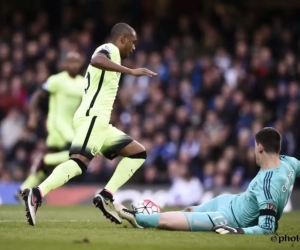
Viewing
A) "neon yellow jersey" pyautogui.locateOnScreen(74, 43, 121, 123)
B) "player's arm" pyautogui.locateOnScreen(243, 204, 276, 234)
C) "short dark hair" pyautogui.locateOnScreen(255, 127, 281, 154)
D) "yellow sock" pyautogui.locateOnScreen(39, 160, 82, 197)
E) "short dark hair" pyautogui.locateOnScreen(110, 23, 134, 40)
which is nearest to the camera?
"player's arm" pyautogui.locateOnScreen(243, 204, 276, 234)

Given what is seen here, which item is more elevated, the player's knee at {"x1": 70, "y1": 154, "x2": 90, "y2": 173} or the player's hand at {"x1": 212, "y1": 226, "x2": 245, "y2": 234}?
the player's knee at {"x1": 70, "y1": 154, "x2": 90, "y2": 173}

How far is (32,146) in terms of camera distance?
1942cm

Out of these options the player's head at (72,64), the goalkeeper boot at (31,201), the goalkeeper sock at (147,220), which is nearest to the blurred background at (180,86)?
the player's head at (72,64)

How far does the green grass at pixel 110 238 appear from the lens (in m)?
7.61

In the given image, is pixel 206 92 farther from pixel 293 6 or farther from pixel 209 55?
pixel 293 6

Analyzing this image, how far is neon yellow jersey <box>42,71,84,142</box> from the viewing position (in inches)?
587

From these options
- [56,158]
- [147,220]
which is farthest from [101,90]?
[56,158]

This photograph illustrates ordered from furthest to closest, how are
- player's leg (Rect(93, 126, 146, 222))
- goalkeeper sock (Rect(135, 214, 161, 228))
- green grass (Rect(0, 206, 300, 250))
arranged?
player's leg (Rect(93, 126, 146, 222)) → goalkeeper sock (Rect(135, 214, 161, 228)) → green grass (Rect(0, 206, 300, 250))

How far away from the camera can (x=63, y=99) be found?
15.0 m

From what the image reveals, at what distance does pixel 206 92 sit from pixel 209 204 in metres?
10.3

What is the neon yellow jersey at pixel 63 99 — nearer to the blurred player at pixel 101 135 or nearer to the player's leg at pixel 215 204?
the blurred player at pixel 101 135

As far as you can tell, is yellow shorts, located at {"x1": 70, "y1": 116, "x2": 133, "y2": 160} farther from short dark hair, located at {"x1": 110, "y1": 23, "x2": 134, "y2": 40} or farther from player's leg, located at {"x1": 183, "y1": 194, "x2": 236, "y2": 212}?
player's leg, located at {"x1": 183, "y1": 194, "x2": 236, "y2": 212}

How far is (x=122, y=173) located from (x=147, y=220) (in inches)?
41.6

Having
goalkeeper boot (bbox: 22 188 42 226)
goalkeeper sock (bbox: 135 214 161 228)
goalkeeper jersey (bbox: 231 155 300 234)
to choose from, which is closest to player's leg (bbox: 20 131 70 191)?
goalkeeper boot (bbox: 22 188 42 226)
